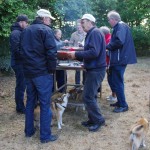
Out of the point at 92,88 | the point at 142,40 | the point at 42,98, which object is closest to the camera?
the point at 42,98

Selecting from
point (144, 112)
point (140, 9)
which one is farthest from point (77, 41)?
point (140, 9)

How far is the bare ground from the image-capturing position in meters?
4.90

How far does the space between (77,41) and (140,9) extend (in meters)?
5.70

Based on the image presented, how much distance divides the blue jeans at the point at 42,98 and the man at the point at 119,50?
5.58 feet

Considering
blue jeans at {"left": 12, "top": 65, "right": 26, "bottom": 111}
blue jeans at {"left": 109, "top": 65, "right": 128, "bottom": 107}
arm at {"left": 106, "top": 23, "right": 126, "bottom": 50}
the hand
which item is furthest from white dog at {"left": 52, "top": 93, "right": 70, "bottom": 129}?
arm at {"left": 106, "top": 23, "right": 126, "bottom": 50}

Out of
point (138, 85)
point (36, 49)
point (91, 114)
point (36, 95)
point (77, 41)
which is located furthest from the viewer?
point (138, 85)

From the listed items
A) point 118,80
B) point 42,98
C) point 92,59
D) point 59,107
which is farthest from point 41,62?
point 118,80

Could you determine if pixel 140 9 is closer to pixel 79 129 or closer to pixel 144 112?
pixel 144 112

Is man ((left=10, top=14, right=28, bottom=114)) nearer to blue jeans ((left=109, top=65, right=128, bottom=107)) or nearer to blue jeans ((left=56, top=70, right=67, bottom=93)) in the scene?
blue jeans ((left=56, top=70, right=67, bottom=93))

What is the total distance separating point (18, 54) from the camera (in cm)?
577

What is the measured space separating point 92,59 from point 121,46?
1.14m

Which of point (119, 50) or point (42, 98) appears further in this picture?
point (119, 50)

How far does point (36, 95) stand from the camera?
5.00 m

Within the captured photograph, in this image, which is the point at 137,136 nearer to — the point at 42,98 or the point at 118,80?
the point at 42,98
